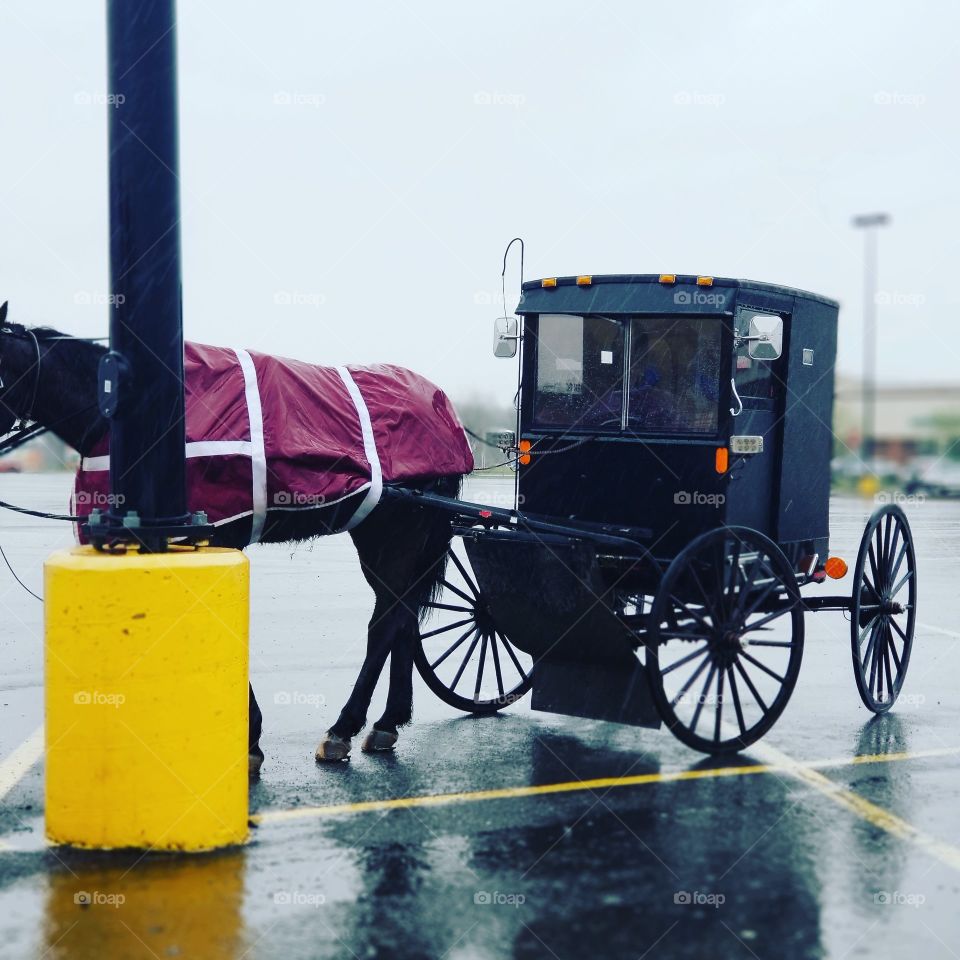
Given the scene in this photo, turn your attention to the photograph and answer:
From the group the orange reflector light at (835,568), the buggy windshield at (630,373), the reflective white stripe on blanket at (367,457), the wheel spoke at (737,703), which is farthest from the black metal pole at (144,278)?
the orange reflector light at (835,568)

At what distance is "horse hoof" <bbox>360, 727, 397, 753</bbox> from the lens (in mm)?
6184

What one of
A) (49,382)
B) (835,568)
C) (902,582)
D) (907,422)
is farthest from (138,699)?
(907,422)

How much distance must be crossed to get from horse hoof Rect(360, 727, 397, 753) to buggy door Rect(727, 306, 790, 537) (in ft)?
6.92

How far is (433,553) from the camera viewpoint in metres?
6.67

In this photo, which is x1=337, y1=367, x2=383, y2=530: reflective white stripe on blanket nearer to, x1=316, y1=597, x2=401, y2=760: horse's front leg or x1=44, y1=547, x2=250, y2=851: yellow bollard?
x1=316, y1=597, x2=401, y2=760: horse's front leg

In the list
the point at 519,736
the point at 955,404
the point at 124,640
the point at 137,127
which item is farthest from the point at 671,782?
the point at 955,404

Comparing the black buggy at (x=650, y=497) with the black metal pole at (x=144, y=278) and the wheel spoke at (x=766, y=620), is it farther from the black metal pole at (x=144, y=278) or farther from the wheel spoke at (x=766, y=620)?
the black metal pole at (x=144, y=278)

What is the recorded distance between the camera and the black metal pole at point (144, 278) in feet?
15.3

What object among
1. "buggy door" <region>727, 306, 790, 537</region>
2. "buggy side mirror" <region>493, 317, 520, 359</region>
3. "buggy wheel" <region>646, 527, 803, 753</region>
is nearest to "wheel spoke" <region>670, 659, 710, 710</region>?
"buggy wheel" <region>646, 527, 803, 753</region>

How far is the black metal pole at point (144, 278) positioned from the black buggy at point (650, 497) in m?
1.69

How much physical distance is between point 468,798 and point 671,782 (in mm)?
995

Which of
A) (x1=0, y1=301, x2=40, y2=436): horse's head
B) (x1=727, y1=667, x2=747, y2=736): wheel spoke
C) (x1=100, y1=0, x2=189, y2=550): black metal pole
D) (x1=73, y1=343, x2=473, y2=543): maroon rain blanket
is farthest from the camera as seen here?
(x1=727, y1=667, x2=747, y2=736): wheel spoke

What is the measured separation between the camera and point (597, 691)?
6.20 m

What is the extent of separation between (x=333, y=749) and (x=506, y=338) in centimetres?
243
